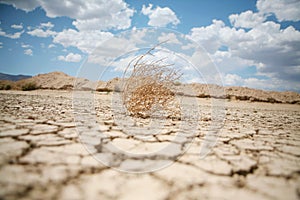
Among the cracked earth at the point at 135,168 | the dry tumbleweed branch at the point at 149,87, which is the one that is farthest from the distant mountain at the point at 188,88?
the cracked earth at the point at 135,168

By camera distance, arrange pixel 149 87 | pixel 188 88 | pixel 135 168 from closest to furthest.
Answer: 1. pixel 135 168
2. pixel 149 87
3. pixel 188 88

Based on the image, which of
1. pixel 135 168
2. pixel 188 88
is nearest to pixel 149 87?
pixel 135 168

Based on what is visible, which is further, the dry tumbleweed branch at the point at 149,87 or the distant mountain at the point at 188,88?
the distant mountain at the point at 188,88

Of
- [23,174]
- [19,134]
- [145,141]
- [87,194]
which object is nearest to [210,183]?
[87,194]

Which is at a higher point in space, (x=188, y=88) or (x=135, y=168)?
(x=188, y=88)

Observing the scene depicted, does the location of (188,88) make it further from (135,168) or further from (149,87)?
(135,168)

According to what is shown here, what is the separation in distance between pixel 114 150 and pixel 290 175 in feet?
3.64

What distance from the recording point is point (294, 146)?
5.37ft

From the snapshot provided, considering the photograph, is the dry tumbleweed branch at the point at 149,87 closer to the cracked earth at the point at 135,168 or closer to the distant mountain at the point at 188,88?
the cracked earth at the point at 135,168

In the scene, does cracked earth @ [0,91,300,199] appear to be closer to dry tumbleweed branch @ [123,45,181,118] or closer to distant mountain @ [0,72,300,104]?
dry tumbleweed branch @ [123,45,181,118]

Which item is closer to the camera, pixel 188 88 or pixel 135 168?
pixel 135 168

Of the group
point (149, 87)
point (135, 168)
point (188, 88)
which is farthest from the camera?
point (188, 88)

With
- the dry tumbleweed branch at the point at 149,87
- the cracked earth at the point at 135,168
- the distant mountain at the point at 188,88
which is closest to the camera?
the cracked earth at the point at 135,168

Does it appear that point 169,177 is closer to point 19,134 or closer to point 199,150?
point 199,150
